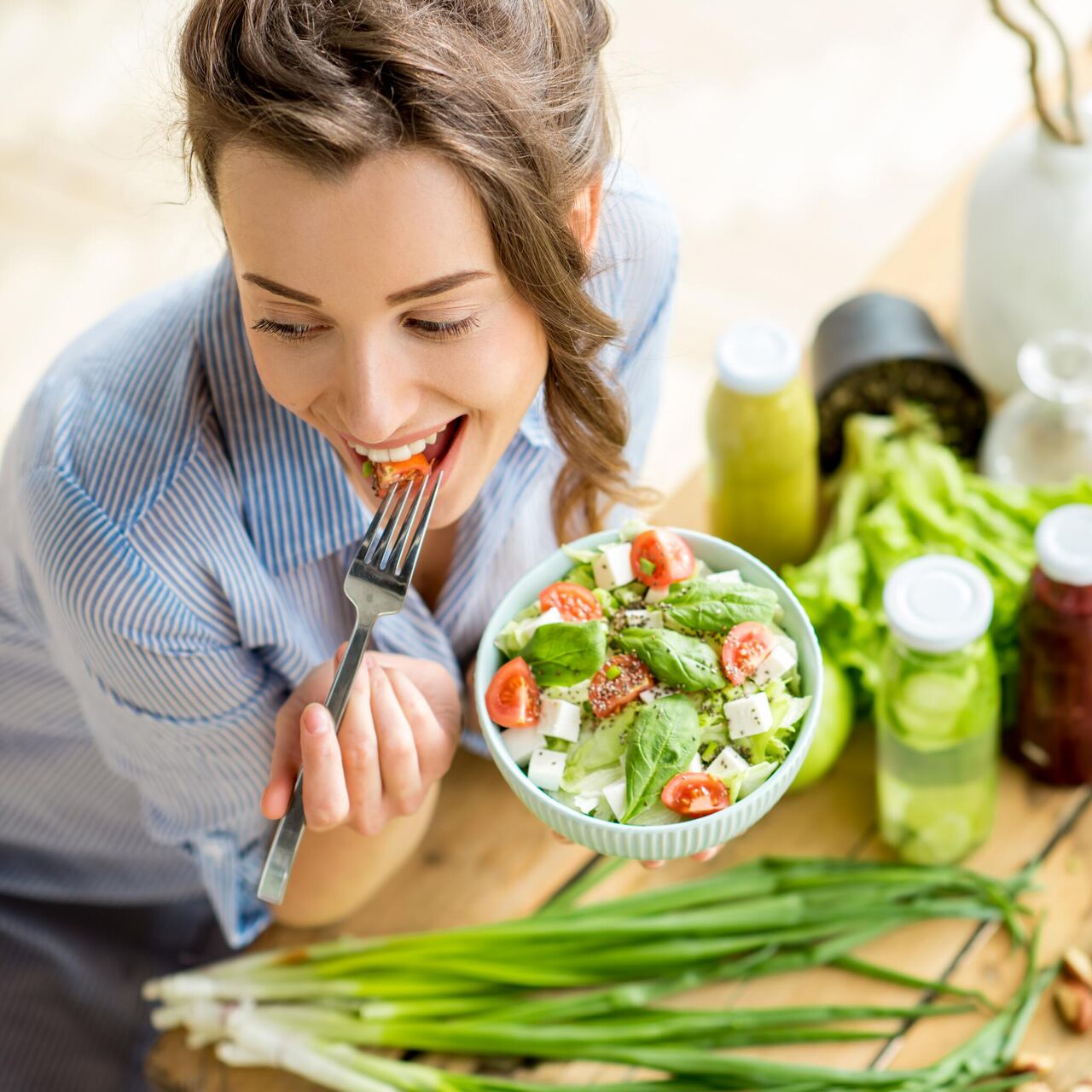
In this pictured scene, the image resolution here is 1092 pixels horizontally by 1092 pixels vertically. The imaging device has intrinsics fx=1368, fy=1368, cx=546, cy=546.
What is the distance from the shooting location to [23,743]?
167 cm

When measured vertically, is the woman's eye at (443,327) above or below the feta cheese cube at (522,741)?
above

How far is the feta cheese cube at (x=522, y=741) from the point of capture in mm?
1049

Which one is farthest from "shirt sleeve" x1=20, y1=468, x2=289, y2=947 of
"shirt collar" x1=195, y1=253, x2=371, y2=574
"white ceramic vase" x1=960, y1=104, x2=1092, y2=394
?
"white ceramic vase" x1=960, y1=104, x2=1092, y2=394

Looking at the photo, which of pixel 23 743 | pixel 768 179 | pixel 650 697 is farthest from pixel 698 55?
pixel 650 697

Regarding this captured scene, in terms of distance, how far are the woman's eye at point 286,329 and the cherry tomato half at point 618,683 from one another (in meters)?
0.33

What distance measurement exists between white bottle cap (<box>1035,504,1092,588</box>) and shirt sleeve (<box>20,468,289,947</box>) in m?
0.76

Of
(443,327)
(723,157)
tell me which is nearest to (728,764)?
(443,327)

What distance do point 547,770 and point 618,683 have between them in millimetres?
86

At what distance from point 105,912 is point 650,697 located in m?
1.22

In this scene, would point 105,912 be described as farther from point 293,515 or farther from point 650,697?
point 650,697

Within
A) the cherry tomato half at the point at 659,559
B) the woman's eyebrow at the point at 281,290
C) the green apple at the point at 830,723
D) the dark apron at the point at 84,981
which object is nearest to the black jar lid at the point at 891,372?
the green apple at the point at 830,723

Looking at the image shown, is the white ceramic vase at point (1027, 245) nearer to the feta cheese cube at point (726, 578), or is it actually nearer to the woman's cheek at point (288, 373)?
the feta cheese cube at point (726, 578)

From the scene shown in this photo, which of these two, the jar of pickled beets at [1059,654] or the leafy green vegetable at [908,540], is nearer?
the jar of pickled beets at [1059,654]

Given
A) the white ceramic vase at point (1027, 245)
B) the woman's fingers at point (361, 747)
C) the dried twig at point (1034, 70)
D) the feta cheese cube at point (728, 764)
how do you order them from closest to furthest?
the feta cheese cube at point (728, 764), the woman's fingers at point (361, 747), the dried twig at point (1034, 70), the white ceramic vase at point (1027, 245)
